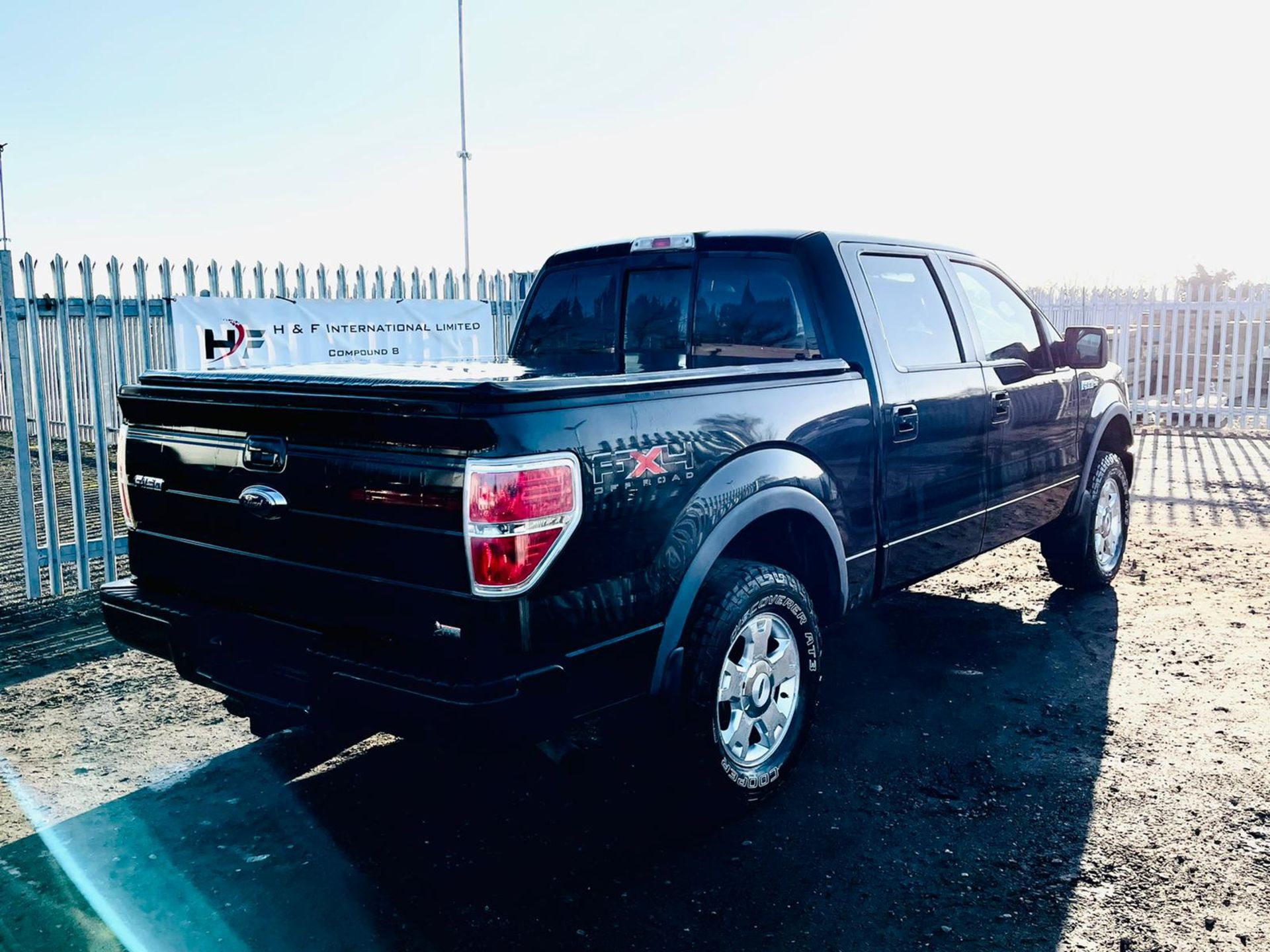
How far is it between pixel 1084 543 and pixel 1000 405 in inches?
65.0

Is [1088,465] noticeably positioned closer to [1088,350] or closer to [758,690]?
[1088,350]

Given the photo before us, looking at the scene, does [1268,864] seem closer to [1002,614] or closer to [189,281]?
[1002,614]

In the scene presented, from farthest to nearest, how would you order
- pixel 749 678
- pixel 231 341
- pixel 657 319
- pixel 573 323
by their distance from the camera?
pixel 231 341
pixel 573 323
pixel 657 319
pixel 749 678

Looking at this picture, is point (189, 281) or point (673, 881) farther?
point (189, 281)

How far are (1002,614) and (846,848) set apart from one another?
3100mm

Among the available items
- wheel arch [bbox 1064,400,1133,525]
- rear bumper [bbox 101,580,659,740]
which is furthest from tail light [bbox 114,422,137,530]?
wheel arch [bbox 1064,400,1133,525]

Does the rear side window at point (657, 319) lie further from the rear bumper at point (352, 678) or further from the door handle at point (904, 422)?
the rear bumper at point (352, 678)

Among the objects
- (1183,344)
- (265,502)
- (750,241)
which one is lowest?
(265,502)

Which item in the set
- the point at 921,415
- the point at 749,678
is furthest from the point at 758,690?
the point at 921,415

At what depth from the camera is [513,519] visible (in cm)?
278

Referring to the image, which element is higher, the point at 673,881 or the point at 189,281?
Answer: the point at 189,281

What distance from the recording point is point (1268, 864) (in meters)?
3.37

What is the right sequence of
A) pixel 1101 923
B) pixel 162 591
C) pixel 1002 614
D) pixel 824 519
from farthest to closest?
pixel 1002 614, pixel 824 519, pixel 162 591, pixel 1101 923

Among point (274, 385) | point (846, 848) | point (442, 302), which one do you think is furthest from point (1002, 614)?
point (442, 302)
